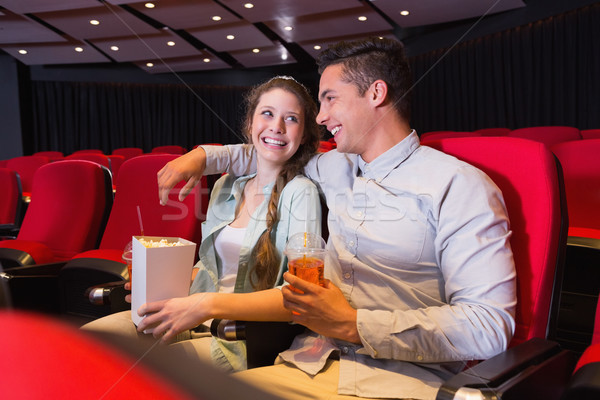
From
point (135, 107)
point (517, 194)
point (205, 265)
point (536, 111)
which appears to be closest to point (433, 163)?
point (517, 194)

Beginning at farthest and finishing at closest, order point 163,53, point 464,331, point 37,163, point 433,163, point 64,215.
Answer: point 163,53 < point 37,163 < point 64,215 < point 433,163 < point 464,331

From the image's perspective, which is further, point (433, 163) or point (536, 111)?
point (536, 111)

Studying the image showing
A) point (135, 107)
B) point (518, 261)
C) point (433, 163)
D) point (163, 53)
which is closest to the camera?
point (518, 261)

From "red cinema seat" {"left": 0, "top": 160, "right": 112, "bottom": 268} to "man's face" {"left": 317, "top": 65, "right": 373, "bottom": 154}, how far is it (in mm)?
1321

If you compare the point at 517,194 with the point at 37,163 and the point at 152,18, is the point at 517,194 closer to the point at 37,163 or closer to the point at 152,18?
the point at 37,163

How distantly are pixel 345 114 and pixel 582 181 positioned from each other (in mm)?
1124

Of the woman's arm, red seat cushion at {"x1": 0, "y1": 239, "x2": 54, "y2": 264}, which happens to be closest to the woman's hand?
the woman's arm

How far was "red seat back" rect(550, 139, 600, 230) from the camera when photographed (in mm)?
1776

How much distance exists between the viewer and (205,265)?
154cm

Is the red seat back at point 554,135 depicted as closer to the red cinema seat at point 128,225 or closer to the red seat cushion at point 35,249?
the red cinema seat at point 128,225

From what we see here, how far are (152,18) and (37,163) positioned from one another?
4156 millimetres

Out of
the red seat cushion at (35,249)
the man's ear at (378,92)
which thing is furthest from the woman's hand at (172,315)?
the red seat cushion at (35,249)

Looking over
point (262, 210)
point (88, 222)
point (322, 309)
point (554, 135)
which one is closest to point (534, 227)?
point (322, 309)

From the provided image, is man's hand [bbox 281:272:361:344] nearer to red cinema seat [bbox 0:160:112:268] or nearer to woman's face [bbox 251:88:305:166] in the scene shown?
woman's face [bbox 251:88:305:166]
